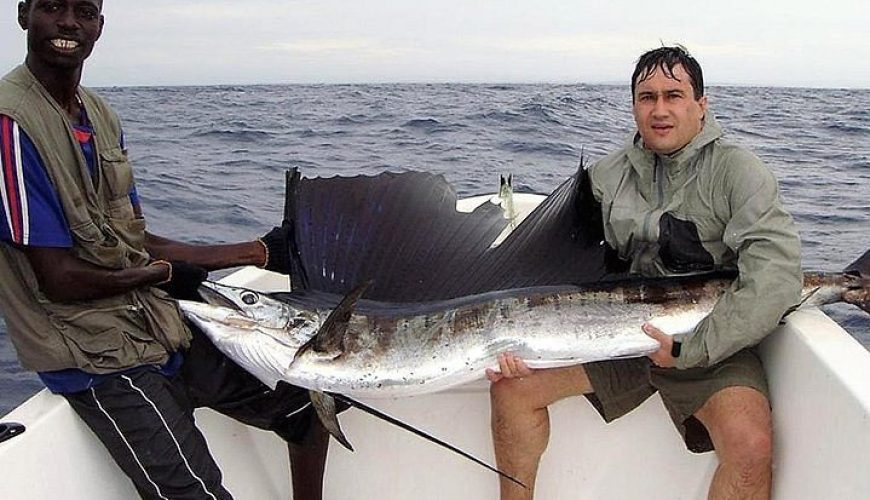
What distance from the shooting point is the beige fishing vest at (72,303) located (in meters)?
1.59

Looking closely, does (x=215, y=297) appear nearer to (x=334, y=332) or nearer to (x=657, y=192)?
(x=334, y=332)

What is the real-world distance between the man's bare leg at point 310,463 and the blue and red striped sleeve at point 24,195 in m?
0.85

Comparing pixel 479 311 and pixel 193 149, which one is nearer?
pixel 479 311

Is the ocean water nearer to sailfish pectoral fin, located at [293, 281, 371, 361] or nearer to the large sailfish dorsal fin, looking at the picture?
the large sailfish dorsal fin

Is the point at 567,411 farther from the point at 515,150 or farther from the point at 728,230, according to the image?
the point at 515,150

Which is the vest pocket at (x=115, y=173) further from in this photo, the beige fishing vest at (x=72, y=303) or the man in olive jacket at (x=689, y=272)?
the man in olive jacket at (x=689, y=272)

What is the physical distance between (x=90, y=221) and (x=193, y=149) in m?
8.95

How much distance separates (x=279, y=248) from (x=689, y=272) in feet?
3.41

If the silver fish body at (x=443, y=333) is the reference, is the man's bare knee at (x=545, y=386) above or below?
below

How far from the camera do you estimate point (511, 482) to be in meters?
2.16

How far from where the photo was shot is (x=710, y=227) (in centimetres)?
201

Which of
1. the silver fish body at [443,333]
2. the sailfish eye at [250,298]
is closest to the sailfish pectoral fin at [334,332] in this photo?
the silver fish body at [443,333]

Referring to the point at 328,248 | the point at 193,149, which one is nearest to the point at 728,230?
the point at 328,248

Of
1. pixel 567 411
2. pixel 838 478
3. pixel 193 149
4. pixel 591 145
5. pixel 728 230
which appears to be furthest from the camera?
pixel 193 149
